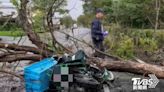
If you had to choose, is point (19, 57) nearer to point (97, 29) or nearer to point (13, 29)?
point (13, 29)

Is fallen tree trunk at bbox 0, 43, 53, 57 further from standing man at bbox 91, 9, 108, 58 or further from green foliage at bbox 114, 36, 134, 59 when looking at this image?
green foliage at bbox 114, 36, 134, 59

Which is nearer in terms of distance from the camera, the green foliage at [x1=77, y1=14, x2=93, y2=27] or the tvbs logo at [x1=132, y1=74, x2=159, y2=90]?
the tvbs logo at [x1=132, y1=74, x2=159, y2=90]

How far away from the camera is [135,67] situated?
222 inches

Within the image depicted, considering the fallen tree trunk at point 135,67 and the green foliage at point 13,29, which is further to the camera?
the green foliage at point 13,29

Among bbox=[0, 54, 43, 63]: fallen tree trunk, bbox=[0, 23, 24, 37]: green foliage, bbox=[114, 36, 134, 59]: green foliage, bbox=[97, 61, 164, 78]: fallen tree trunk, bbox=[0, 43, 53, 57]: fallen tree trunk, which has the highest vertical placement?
bbox=[0, 23, 24, 37]: green foliage

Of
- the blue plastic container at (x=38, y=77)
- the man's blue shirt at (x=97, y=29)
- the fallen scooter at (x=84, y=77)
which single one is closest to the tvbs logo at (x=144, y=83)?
the fallen scooter at (x=84, y=77)

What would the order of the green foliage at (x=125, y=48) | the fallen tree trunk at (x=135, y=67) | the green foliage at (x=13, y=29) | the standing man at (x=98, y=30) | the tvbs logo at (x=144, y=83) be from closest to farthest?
the tvbs logo at (x=144, y=83)
the fallen tree trunk at (x=135, y=67)
the green foliage at (x=13, y=29)
the standing man at (x=98, y=30)
the green foliage at (x=125, y=48)

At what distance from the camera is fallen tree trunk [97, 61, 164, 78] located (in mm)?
5518

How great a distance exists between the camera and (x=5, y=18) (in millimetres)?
6562

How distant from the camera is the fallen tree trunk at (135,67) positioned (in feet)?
18.1

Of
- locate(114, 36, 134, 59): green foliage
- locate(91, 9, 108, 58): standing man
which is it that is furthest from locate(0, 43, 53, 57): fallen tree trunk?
locate(114, 36, 134, 59): green foliage

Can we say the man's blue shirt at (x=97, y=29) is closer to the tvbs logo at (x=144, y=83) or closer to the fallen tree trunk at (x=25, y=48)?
the fallen tree trunk at (x=25, y=48)

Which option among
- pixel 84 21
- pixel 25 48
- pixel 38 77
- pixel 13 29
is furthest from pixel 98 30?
pixel 84 21

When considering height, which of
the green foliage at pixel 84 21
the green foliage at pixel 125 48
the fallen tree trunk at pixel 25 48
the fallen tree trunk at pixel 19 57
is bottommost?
the green foliage at pixel 125 48
